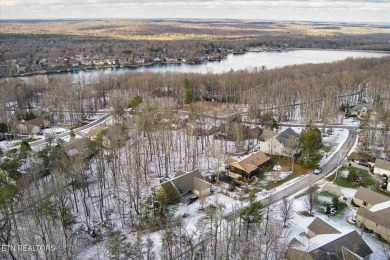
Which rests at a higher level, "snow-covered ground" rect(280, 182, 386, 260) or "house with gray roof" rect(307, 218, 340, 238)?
"house with gray roof" rect(307, 218, 340, 238)

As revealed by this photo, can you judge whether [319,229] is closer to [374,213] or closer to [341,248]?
[341,248]

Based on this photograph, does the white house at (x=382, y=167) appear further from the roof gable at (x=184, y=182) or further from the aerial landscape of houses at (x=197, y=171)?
the roof gable at (x=184, y=182)

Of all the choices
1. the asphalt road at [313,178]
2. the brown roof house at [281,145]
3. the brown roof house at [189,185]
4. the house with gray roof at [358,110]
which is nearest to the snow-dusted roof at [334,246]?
the asphalt road at [313,178]

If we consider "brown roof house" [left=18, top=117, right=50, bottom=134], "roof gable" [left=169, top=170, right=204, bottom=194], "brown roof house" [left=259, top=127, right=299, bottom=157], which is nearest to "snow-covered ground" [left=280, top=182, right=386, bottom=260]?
"roof gable" [left=169, top=170, right=204, bottom=194]

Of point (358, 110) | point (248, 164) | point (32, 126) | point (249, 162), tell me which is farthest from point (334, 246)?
point (32, 126)

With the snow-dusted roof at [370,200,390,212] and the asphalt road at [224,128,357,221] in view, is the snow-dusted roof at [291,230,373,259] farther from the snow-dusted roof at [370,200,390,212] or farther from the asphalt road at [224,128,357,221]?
the snow-dusted roof at [370,200,390,212]

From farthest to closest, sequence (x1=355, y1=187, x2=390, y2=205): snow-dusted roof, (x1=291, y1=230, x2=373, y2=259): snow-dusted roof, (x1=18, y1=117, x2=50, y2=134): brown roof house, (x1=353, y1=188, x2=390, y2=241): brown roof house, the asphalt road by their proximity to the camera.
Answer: (x1=18, y1=117, x2=50, y2=134): brown roof house < the asphalt road < (x1=355, y1=187, x2=390, y2=205): snow-dusted roof < (x1=353, y1=188, x2=390, y2=241): brown roof house < (x1=291, y1=230, x2=373, y2=259): snow-dusted roof
